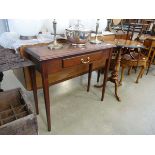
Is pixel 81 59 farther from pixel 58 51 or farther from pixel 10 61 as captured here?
pixel 10 61

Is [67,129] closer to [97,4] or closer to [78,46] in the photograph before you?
[78,46]

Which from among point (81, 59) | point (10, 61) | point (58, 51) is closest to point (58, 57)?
point (58, 51)

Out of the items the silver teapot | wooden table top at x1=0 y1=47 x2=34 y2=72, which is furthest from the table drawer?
wooden table top at x1=0 y1=47 x2=34 y2=72

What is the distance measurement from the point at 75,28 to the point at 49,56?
0.45 meters

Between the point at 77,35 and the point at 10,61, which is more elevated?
the point at 77,35

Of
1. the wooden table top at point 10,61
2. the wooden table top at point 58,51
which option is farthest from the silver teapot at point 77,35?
the wooden table top at point 10,61

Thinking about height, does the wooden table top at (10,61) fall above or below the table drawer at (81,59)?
above

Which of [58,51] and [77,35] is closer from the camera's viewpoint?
[58,51]

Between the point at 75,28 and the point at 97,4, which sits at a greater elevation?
the point at 97,4

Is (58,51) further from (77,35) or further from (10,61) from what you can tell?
(10,61)

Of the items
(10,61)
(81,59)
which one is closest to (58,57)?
(81,59)

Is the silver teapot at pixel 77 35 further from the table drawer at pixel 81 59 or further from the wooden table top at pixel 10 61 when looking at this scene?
the wooden table top at pixel 10 61

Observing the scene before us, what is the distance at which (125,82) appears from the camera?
2.42 meters
